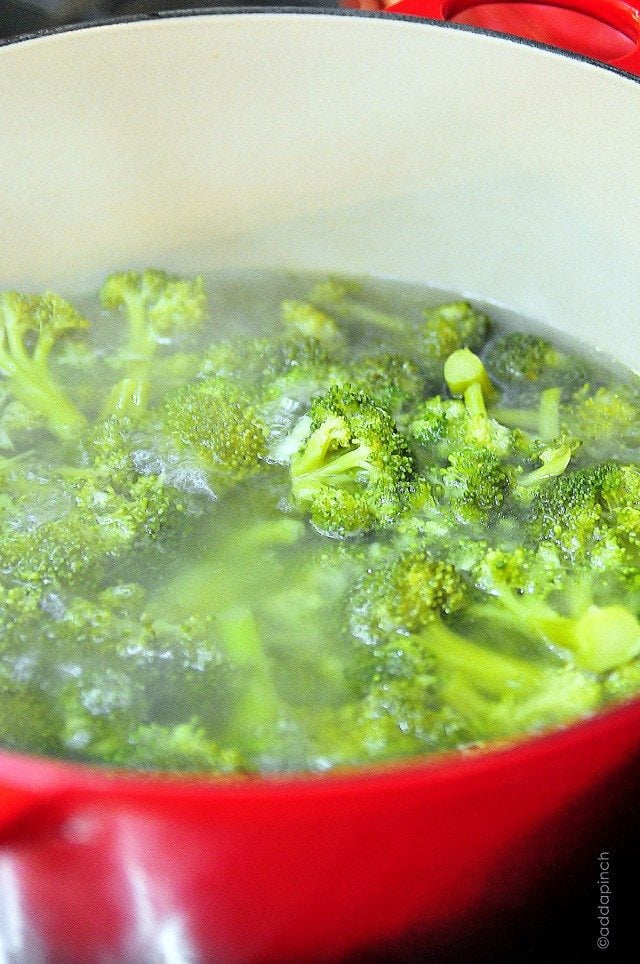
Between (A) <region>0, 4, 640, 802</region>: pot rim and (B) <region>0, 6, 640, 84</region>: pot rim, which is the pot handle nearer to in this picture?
(B) <region>0, 6, 640, 84</region>: pot rim

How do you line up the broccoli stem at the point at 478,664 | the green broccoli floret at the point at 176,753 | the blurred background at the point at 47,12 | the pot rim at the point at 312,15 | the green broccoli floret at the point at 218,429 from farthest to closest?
1. the blurred background at the point at 47,12
2. the pot rim at the point at 312,15
3. the green broccoli floret at the point at 218,429
4. the broccoli stem at the point at 478,664
5. the green broccoli floret at the point at 176,753

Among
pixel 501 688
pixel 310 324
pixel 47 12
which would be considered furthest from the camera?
pixel 47 12

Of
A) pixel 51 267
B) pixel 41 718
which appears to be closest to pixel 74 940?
pixel 41 718

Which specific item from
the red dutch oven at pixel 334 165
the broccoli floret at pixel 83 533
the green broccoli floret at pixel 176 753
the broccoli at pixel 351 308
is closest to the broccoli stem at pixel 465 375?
the broccoli at pixel 351 308

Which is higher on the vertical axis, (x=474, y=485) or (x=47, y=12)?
(x=47, y=12)

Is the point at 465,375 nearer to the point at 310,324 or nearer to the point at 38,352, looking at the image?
the point at 310,324

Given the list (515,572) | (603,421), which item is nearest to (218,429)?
(515,572)

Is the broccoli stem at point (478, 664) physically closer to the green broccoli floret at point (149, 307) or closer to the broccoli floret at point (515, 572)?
the broccoli floret at point (515, 572)

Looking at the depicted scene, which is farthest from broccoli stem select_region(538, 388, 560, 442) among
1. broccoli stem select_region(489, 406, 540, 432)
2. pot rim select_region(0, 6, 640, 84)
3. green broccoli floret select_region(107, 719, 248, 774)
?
green broccoli floret select_region(107, 719, 248, 774)
